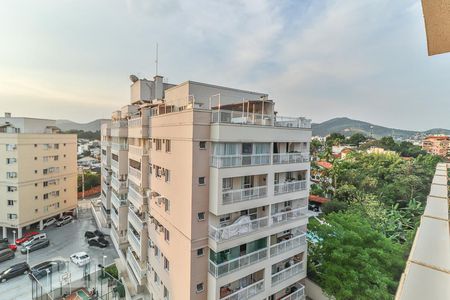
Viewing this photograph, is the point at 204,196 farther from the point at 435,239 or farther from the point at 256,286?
the point at 435,239

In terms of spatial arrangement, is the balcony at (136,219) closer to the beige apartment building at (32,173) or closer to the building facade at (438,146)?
the beige apartment building at (32,173)

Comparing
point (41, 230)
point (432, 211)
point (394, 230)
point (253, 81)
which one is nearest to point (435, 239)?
point (432, 211)

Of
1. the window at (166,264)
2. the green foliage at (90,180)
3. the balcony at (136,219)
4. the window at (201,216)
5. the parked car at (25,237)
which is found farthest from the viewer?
the green foliage at (90,180)

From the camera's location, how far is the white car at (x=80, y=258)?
2503cm

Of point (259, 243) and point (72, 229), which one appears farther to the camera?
point (72, 229)

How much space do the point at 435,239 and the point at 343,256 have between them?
1326cm

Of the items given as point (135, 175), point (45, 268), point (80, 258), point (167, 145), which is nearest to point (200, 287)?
point (167, 145)

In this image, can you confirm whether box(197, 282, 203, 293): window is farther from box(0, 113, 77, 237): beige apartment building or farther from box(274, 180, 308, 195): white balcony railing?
box(0, 113, 77, 237): beige apartment building

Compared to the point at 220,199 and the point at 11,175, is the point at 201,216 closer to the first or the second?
the point at 220,199

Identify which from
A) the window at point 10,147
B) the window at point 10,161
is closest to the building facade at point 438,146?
the window at point 10,147

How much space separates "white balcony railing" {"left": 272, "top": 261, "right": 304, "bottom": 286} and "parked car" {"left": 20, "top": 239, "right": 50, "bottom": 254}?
1177 inches

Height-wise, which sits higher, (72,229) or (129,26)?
(129,26)

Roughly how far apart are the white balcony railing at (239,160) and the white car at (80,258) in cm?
2347

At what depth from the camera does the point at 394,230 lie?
86.6 feet
